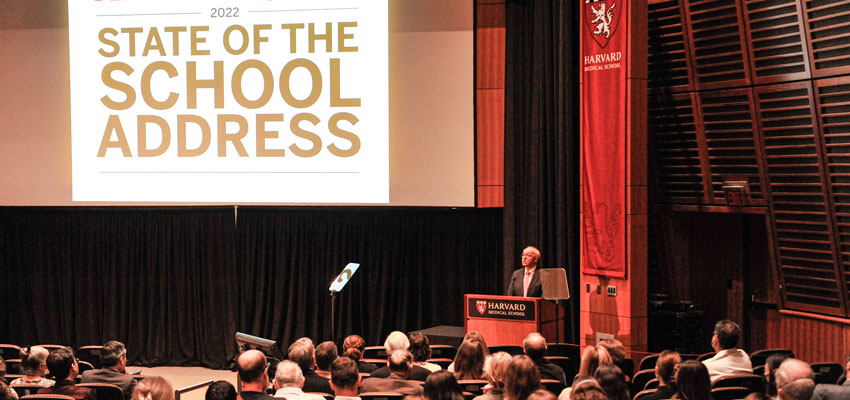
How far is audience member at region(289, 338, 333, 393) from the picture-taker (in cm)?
529

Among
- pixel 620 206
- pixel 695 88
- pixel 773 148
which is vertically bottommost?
pixel 620 206

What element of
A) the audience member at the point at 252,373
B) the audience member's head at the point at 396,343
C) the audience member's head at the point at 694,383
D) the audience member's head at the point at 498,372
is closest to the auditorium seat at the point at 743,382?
the audience member's head at the point at 694,383

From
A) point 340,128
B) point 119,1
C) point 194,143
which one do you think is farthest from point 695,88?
point 119,1

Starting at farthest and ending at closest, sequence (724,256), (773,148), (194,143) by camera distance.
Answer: (194,143)
(724,256)
(773,148)

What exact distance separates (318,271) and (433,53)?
9.64 feet

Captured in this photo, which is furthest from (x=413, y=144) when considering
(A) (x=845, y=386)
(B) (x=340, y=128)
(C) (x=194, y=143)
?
(A) (x=845, y=386)

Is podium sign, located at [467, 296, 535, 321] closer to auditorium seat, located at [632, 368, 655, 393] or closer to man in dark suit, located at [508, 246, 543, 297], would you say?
man in dark suit, located at [508, 246, 543, 297]

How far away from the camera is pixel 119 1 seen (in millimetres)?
9984

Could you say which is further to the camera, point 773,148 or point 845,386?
point 773,148

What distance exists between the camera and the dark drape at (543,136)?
9.33 metres

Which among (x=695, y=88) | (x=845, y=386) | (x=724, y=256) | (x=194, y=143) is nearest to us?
(x=845, y=386)

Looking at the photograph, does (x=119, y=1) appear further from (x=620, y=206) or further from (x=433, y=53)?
(x=620, y=206)

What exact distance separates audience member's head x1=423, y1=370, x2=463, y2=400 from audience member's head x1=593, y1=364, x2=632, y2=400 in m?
0.77

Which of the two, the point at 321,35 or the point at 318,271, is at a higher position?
the point at 321,35
